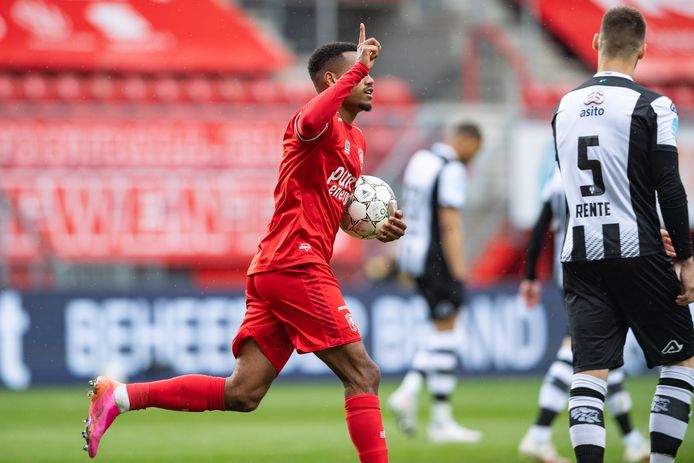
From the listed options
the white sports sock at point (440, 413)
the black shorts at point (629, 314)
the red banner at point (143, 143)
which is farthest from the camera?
the red banner at point (143, 143)

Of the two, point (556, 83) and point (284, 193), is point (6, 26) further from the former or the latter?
point (284, 193)

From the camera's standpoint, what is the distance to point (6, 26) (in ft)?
60.0

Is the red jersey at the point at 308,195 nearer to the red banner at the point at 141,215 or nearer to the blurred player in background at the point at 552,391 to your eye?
the blurred player in background at the point at 552,391

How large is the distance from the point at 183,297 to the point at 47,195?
3.10 m

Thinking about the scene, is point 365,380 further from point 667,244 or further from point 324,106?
point 667,244

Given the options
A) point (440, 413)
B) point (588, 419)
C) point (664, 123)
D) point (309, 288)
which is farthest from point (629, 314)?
point (440, 413)

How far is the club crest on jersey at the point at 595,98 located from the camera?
516 cm

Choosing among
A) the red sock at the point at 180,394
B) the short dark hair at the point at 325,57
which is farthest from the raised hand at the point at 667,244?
the red sock at the point at 180,394

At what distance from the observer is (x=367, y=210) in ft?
18.2

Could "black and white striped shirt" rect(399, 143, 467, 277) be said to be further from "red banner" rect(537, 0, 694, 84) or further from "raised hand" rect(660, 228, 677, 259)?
"red banner" rect(537, 0, 694, 84)

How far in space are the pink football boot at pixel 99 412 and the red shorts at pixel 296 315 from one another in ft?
2.18

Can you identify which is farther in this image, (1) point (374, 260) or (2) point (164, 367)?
(1) point (374, 260)

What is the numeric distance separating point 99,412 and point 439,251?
4.07 m

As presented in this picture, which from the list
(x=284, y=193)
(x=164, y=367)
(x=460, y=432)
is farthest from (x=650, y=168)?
(x=164, y=367)
